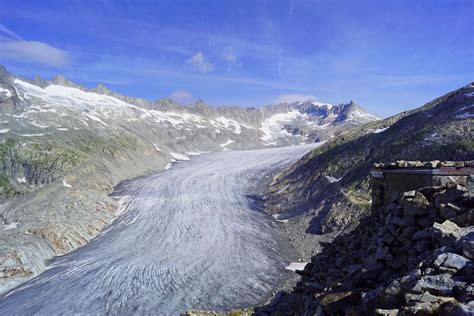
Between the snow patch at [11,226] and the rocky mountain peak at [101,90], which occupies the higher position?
the rocky mountain peak at [101,90]

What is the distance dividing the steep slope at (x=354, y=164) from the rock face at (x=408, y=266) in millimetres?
18149

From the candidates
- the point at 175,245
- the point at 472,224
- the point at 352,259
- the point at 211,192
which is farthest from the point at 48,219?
the point at 472,224

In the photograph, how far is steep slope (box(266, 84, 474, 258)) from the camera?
29.0 m

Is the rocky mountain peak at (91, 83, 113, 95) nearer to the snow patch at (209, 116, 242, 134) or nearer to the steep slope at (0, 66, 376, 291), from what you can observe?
the steep slope at (0, 66, 376, 291)

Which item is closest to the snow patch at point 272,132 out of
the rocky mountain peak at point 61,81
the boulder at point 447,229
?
the rocky mountain peak at point 61,81

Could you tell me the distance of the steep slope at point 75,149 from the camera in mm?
32281

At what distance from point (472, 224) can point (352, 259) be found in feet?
13.4

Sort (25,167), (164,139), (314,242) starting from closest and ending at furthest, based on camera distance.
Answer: (314,242) < (25,167) < (164,139)

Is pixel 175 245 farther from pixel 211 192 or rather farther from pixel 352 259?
pixel 352 259

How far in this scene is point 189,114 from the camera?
140750mm

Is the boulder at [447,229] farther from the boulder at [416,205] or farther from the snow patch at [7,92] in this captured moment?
the snow patch at [7,92]

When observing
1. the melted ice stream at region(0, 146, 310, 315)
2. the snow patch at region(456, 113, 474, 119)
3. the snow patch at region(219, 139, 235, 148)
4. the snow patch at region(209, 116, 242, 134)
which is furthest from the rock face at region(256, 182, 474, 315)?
the snow patch at region(209, 116, 242, 134)

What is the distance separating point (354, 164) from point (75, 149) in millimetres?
44780

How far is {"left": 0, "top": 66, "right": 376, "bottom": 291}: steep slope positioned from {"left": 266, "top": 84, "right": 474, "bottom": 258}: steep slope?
18904 mm
